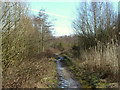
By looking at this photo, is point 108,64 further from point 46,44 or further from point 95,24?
Result: point 46,44

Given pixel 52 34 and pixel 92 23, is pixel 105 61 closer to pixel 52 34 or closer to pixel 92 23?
pixel 92 23

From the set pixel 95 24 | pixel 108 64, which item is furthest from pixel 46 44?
pixel 108 64

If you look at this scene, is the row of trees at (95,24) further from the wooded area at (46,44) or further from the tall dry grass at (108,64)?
the tall dry grass at (108,64)

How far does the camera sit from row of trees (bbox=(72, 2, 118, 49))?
10.2m

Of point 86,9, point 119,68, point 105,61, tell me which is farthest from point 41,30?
point 119,68

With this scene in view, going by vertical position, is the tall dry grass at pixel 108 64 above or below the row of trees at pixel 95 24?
below

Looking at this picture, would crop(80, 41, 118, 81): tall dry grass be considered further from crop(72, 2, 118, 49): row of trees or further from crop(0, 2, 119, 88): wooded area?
crop(72, 2, 118, 49): row of trees

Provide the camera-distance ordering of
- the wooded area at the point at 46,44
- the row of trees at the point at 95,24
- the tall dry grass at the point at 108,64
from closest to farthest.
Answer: the wooded area at the point at 46,44, the tall dry grass at the point at 108,64, the row of trees at the point at 95,24

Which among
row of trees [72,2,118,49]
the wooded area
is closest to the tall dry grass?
the wooded area

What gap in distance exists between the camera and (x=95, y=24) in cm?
1189

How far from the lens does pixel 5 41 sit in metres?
4.77

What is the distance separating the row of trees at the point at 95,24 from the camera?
10172 mm

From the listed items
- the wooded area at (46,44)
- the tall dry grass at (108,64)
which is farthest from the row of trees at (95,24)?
the tall dry grass at (108,64)

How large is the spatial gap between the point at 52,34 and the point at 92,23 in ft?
24.4
